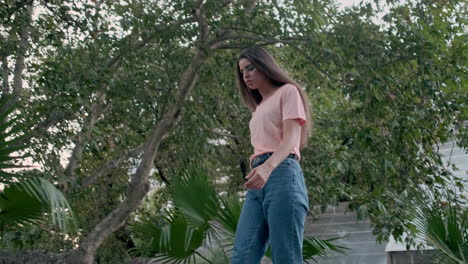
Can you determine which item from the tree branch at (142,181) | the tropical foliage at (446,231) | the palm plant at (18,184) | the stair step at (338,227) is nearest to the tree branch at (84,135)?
the tree branch at (142,181)

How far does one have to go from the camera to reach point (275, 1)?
7793mm

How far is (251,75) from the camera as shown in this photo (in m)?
2.74

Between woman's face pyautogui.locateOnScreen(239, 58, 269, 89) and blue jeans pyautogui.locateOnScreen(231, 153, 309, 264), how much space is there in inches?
14.5

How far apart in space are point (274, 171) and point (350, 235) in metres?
11.3

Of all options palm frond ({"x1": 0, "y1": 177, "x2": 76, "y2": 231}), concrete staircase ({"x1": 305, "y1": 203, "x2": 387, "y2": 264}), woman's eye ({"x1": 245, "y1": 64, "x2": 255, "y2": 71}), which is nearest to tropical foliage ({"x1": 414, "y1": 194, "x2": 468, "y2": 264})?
woman's eye ({"x1": 245, "y1": 64, "x2": 255, "y2": 71})

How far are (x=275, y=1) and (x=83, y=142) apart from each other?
2.69 m

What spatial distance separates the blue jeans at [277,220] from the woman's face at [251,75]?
0.37 metres

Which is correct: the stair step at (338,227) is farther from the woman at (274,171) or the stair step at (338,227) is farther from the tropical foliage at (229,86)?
the woman at (274,171)

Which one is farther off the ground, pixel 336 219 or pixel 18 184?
pixel 336 219

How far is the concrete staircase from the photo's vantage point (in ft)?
39.8

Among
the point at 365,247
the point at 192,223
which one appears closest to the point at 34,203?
the point at 192,223

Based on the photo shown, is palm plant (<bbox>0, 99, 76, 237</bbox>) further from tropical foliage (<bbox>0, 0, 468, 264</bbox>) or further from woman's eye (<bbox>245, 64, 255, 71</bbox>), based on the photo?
tropical foliage (<bbox>0, 0, 468, 264</bbox>)

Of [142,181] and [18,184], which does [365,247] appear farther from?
[18,184]

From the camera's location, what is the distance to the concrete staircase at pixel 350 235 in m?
12.1
